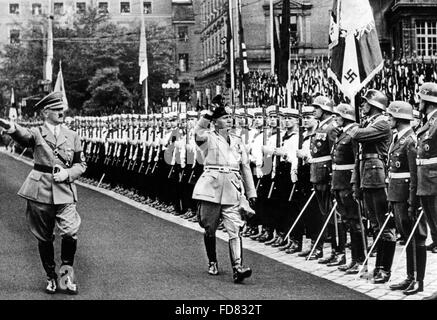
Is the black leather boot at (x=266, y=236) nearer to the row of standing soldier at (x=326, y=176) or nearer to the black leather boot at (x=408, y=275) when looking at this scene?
the row of standing soldier at (x=326, y=176)

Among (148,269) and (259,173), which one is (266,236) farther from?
(148,269)

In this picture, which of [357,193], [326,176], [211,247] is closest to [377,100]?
[357,193]

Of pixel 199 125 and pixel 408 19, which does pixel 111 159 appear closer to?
pixel 199 125

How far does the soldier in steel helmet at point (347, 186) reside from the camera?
11.1 meters

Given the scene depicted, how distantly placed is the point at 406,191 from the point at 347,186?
1579 millimetres

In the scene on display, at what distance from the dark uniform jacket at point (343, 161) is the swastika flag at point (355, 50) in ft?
2.67

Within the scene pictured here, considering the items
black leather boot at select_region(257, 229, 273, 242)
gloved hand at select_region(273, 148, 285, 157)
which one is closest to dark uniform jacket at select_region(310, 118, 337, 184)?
gloved hand at select_region(273, 148, 285, 157)

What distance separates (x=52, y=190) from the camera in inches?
372

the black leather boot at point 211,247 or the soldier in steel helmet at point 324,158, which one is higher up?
the soldier in steel helmet at point 324,158

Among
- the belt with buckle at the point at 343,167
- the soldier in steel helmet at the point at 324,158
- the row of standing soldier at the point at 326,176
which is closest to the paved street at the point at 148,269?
the row of standing soldier at the point at 326,176

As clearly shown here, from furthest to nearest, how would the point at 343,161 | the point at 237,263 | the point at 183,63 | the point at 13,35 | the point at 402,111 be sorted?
1. the point at 183,63
2. the point at 13,35
3. the point at 343,161
4. the point at 237,263
5. the point at 402,111

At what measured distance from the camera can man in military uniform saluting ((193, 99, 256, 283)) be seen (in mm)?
10594

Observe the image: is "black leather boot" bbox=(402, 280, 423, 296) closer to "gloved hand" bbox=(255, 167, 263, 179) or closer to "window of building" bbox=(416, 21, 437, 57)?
"gloved hand" bbox=(255, 167, 263, 179)
